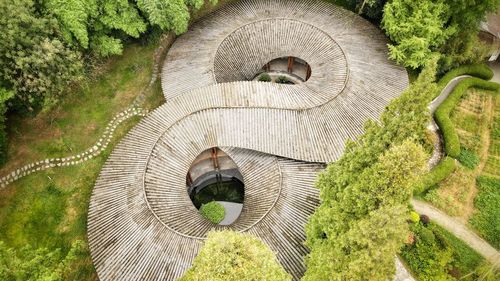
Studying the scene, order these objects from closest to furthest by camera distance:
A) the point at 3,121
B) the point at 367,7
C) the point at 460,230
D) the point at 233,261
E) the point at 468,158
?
1. the point at 233,261
2. the point at 460,230
3. the point at 3,121
4. the point at 468,158
5. the point at 367,7

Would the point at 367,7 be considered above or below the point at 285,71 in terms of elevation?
above

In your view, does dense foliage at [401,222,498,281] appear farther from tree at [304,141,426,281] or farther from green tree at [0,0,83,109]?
green tree at [0,0,83,109]

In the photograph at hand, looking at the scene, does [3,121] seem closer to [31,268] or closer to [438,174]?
[31,268]

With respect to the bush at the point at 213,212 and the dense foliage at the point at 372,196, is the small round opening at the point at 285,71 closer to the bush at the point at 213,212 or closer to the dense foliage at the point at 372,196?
the bush at the point at 213,212

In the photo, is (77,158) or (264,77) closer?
(77,158)

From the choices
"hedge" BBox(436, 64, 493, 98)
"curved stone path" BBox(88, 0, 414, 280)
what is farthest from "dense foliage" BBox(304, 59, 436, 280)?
"hedge" BBox(436, 64, 493, 98)

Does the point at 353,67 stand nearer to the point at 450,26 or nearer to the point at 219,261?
the point at 450,26

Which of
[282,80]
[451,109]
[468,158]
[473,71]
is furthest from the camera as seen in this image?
[282,80]

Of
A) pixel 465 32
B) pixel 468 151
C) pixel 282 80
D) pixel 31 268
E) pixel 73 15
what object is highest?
pixel 465 32

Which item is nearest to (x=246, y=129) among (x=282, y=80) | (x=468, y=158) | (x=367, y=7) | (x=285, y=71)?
(x=282, y=80)
